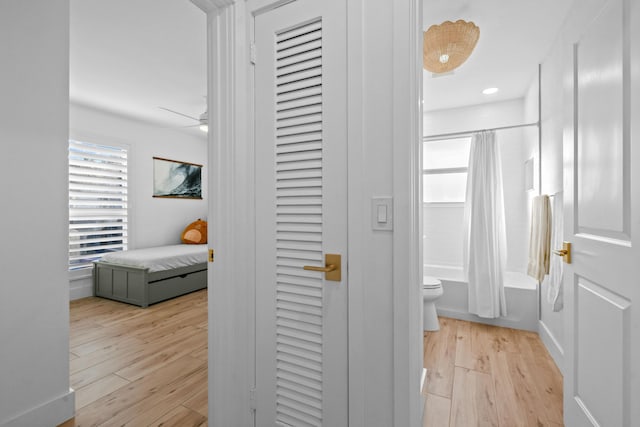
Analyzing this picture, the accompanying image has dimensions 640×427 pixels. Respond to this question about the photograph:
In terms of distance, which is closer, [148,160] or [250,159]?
[250,159]

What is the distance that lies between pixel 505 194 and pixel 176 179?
5.07 metres

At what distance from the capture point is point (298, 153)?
1270 mm

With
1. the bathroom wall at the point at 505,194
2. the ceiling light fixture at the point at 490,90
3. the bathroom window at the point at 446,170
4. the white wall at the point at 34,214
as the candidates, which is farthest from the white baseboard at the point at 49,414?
the ceiling light fixture at the point at 490,90

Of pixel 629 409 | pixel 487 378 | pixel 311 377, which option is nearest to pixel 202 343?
pixel 311 377

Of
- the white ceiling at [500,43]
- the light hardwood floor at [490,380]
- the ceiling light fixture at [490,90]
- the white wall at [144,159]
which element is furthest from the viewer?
the white wall at [144,159]

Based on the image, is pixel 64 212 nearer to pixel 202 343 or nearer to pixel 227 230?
pixel 227 230

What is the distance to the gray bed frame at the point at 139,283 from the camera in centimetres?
357

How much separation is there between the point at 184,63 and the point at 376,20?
2495 mm

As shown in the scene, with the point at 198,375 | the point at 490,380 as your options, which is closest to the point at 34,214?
the point at 198,375

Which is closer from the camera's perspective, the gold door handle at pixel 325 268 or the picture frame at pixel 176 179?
the gold door handle at pixel 325 268

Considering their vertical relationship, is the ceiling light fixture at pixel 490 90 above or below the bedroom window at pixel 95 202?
above

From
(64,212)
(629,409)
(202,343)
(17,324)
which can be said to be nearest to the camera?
(629,409)

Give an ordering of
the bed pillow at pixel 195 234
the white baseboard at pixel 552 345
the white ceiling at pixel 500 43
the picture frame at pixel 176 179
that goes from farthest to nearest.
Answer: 1. the bed pillow at pixel 195 234
2. the picture frame at pixel 176 179
3. the white baseboard at pixel 552 345
4. the white ceiling at pixel 500 43

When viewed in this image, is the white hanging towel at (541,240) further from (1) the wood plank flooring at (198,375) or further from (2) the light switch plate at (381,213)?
(2) the light switch plate at (381,213)
